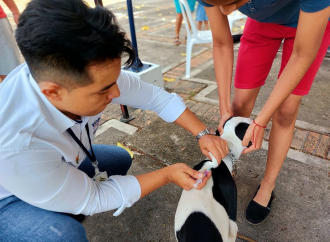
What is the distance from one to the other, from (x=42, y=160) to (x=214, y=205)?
2.54 feet

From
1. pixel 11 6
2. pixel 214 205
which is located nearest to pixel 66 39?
pixel 214 205

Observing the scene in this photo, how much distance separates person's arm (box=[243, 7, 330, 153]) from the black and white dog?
0.31 feet

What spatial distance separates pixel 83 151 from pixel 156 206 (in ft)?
2.52

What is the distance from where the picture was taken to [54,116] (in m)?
1.03

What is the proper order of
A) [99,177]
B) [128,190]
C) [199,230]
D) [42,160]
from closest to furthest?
[42,160] → [199,230] → [128,190] → [99,177]

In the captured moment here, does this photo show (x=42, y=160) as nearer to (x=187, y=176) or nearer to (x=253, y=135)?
(x=187, y=176)

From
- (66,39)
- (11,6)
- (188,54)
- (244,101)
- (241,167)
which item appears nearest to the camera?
(66,39)

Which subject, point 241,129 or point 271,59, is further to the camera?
point 271,59

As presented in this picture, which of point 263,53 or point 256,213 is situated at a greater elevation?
point 263,53

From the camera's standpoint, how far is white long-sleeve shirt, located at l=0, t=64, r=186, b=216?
2.98 ft

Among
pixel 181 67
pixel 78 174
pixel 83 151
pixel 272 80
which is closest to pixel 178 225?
pixel 78 174

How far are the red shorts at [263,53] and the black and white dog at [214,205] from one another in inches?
12.9

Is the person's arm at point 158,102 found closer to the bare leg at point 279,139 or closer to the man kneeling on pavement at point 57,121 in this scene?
the man kneeling on pavement at point 57,121

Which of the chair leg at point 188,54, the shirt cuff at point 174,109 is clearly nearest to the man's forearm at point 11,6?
the chair leg at point 188,54
